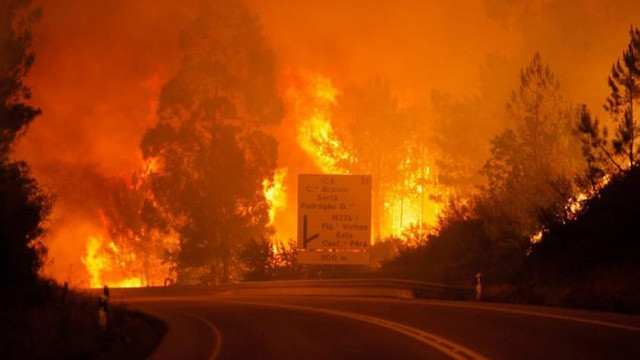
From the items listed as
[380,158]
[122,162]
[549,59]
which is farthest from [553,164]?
[122,162]

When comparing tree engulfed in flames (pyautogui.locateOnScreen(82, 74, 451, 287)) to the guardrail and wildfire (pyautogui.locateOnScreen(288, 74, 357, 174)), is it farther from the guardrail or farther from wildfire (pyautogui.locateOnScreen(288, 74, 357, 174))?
the guardrail

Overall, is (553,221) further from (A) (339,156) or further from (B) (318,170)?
(B) (318,170)

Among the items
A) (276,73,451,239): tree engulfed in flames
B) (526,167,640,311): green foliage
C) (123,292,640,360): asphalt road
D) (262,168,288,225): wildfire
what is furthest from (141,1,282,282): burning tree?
(123,292,640,360): asphalt road

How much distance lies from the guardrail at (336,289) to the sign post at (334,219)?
68.8 inches

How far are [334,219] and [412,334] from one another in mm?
20805

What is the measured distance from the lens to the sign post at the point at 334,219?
35500 millimetres

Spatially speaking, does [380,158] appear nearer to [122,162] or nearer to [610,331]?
[122,162]

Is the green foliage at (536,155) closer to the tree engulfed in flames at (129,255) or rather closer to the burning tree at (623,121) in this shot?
the burning tree at (623,121)

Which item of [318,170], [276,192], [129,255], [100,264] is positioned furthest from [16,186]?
[100,264]

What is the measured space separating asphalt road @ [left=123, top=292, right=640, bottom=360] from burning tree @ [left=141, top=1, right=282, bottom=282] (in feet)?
83.8

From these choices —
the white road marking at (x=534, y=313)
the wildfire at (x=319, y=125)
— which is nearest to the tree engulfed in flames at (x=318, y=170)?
the wildfire at (x=319, y=125)

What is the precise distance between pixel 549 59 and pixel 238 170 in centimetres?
2270

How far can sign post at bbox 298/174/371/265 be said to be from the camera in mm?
35500

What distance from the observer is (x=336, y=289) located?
108 feet
